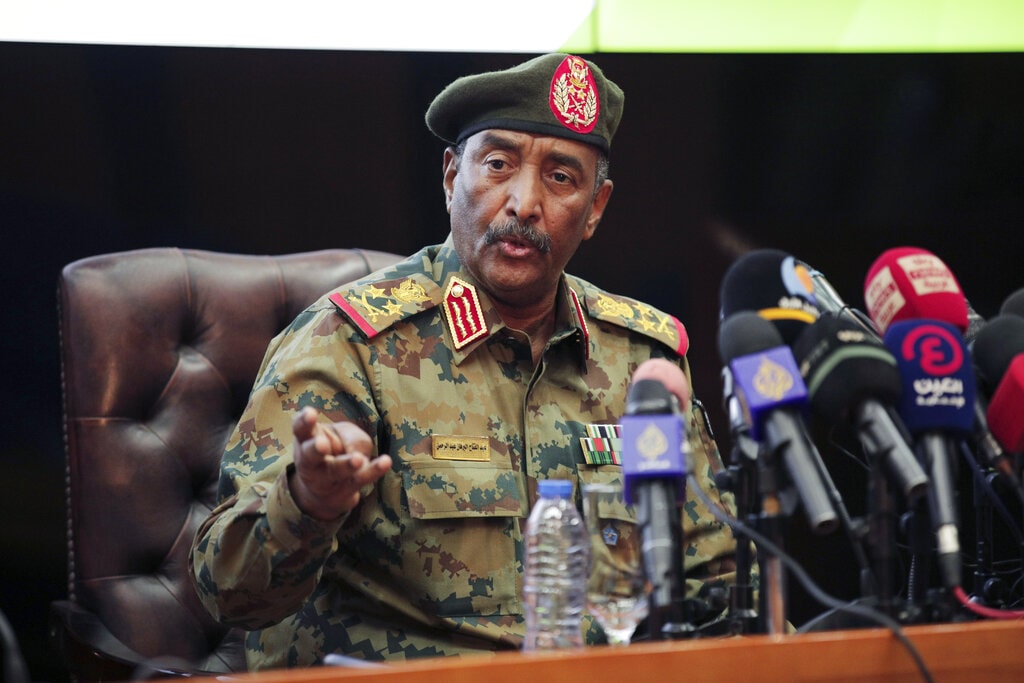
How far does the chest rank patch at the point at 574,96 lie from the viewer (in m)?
1.95

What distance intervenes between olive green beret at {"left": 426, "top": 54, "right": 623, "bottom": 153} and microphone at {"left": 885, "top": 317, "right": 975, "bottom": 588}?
1.05m

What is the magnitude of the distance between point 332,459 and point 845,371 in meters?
0.55

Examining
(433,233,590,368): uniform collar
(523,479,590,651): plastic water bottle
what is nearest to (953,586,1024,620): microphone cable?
(523,479,590,651): plastic water bottle

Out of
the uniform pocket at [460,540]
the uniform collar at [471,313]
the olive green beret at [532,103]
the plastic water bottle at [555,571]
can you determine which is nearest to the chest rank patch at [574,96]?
the olive green beret at [532,103]

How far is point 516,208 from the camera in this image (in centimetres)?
190

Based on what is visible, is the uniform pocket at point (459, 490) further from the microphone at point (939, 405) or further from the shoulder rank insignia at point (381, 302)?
the microphone at point (939, 405)

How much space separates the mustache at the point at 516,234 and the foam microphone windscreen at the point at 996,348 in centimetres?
90

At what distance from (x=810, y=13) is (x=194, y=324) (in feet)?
5.57

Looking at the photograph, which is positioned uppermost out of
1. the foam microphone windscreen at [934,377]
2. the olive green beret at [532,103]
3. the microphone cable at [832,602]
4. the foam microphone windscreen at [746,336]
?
the olive green beret at [532,103]

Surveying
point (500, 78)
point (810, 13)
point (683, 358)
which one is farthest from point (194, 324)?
point (810, 13)

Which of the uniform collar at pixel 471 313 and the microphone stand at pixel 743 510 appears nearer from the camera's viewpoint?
the microphone stand at pixel 743 510

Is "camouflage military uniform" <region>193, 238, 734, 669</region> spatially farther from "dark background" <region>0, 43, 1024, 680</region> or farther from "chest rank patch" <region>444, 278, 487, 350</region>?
"dark background" <region>0, 43, 1024, 680</region>

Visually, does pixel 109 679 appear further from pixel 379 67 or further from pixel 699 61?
pixel 699 61

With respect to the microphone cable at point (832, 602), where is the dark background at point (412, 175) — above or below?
above
